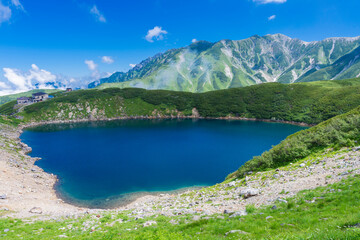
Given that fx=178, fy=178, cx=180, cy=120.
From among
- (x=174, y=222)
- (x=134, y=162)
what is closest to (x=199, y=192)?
(x=174, y=222)

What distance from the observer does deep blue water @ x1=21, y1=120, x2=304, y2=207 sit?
1853 inches

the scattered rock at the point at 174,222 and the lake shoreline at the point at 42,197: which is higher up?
the scattered rock at the point at 174,222

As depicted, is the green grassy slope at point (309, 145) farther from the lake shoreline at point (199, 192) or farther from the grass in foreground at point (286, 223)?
the grass in foreground at point (286, 223)

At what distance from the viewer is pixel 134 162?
214 feet

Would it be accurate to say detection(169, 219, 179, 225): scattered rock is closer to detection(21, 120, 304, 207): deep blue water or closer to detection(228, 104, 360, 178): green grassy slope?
detection(228, 104, 360, 178): green grassy slope

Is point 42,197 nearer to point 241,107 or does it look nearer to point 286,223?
point 286,223

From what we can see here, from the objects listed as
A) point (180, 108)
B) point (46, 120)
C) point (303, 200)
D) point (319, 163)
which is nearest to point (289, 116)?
point (180, 108)

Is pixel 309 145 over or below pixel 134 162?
over

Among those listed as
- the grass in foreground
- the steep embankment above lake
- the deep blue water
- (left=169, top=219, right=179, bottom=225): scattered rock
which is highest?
the steep embankment above lake

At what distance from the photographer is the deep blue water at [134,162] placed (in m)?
47.1

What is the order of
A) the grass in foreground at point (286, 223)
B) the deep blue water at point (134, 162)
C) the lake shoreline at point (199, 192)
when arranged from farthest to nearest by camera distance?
the deep blue water at point (134, 162) < the lake shoreline at point (199, 192) < the grass in foreground at point (286, 223)

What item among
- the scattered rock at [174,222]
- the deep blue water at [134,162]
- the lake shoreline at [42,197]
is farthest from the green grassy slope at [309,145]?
the scattered rock at [174,222]

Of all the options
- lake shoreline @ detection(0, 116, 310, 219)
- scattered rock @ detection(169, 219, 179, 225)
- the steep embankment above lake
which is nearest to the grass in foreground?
scattered rock @ detection(169, 219, 179, 225)

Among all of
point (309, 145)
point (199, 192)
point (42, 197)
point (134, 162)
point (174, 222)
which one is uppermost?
point (309, 145)
